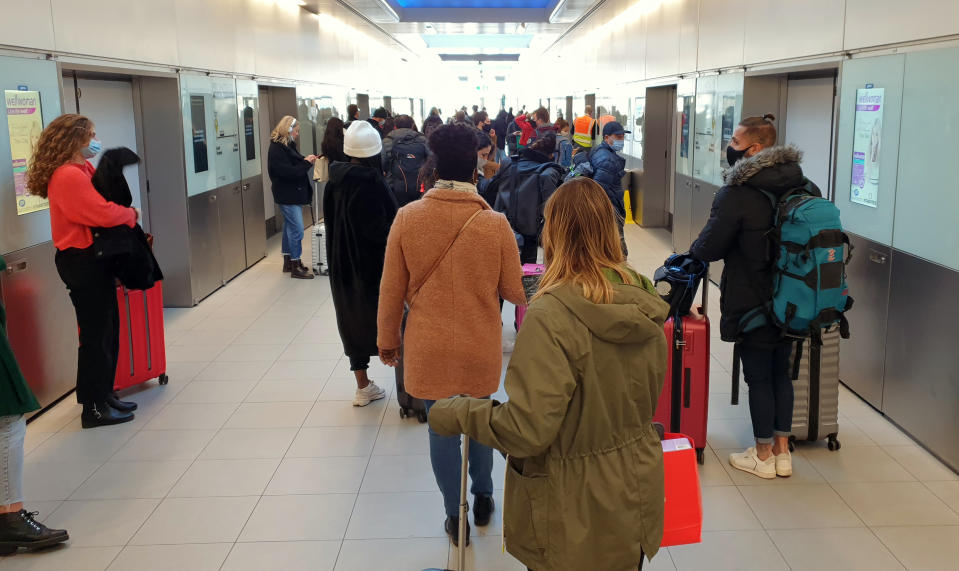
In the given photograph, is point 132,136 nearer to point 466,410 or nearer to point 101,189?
point 101,189

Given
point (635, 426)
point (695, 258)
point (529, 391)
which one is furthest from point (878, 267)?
point (529, 391)

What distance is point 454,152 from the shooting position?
10.3 feet

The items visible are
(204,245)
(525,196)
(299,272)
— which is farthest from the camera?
(299,272)

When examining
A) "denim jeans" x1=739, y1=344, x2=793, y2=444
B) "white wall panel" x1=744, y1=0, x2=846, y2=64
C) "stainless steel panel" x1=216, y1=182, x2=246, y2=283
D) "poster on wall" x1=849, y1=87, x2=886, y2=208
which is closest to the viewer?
"denim jeans" x1=739, y1=344, x2=793, y2=444

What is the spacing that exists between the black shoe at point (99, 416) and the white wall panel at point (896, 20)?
4.84 m

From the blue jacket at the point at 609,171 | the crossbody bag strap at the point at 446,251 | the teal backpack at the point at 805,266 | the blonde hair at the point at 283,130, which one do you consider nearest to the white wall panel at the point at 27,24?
the crossbody bag strap at the point at 446,251

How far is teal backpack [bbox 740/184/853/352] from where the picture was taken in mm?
3678

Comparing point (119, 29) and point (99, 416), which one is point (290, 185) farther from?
point (99, 416)

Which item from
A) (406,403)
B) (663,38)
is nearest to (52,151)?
(406,403)

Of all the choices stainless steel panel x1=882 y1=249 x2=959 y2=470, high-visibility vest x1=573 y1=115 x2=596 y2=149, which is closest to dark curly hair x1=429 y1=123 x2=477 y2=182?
stainless steel panel x1=882 y1=249 x2=959 y2=470

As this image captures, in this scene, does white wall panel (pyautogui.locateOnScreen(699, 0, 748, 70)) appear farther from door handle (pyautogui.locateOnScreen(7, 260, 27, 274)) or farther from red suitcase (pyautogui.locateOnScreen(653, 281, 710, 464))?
door handle (pyautogui.locateOnScreen(7, 260, 27, 274))

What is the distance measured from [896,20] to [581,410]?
375 cm

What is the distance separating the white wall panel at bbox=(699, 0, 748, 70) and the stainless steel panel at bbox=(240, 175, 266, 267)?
17.0ft

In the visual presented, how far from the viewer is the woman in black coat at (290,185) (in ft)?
29.7
